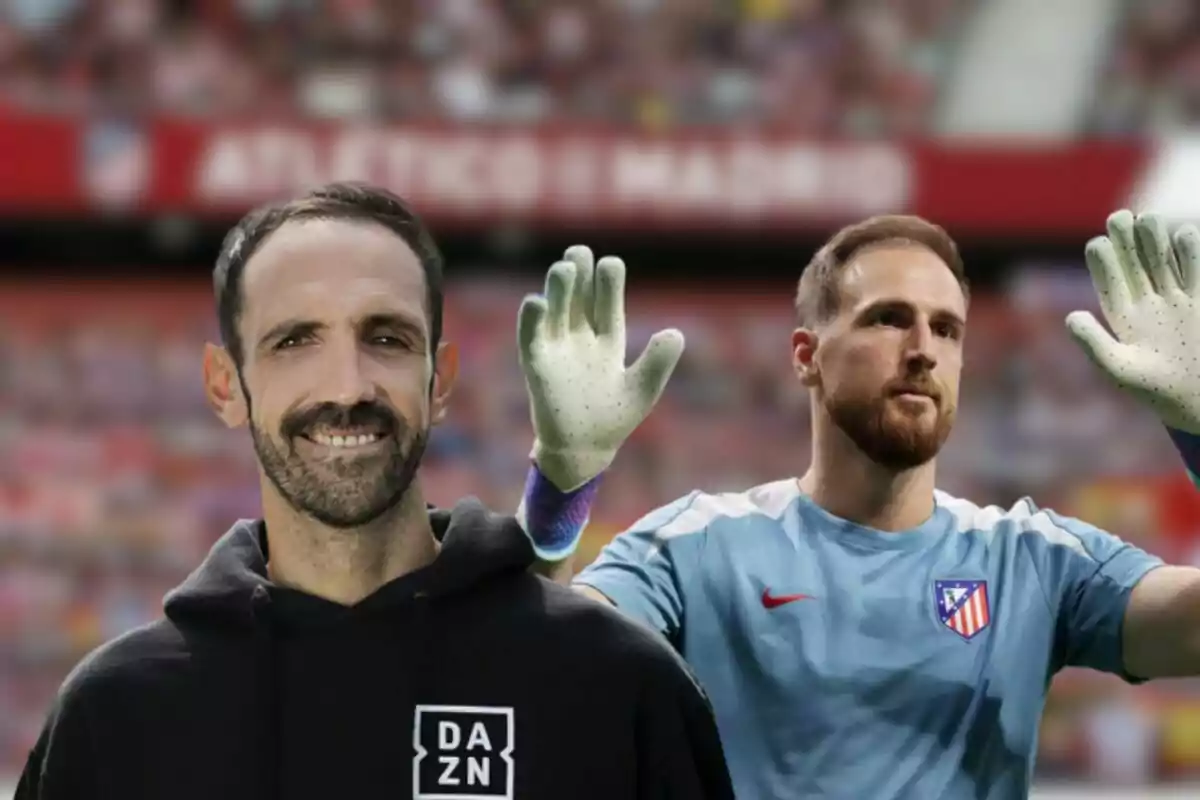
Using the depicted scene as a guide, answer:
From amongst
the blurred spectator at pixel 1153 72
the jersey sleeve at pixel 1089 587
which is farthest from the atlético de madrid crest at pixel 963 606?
the blurred spectator at pixel 1153 72

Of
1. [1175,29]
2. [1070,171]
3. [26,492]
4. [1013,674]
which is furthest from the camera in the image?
[1175,29]

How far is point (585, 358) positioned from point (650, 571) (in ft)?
1.93

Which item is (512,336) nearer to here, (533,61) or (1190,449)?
(533,61)

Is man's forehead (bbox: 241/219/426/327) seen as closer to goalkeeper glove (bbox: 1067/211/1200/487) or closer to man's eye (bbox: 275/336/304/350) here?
man's eye (bbox: 275/336/304/350)

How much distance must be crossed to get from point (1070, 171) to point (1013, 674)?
8.81m

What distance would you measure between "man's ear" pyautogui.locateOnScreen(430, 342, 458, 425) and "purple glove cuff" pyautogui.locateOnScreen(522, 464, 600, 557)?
0.33 meters

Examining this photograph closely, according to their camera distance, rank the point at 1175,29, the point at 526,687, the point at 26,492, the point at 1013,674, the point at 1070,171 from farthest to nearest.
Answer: the point at 1175,29, the point at 1070,171, the point at 26,492, the point at 1013,674, the point at 526,687

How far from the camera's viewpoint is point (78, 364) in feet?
37.4

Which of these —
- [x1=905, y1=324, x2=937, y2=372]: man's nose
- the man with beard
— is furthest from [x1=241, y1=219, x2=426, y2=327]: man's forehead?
[x1=905, y1=324, x2=937, y2=372]: man's nose

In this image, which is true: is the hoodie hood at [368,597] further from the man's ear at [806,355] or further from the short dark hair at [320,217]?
the man's ear at [806,355]

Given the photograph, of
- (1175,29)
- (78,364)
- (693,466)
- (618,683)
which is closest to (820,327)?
(618,683)

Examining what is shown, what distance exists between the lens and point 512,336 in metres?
11.4

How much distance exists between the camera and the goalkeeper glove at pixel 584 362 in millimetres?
2781

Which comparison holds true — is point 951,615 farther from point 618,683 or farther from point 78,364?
point 78,364
